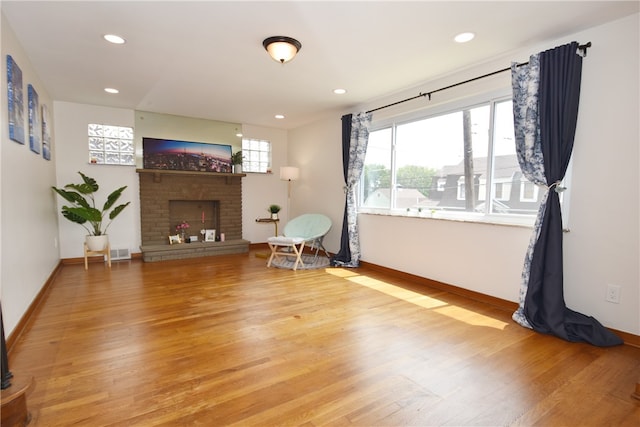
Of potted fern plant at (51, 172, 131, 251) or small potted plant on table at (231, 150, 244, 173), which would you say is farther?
small potted plant on table at (231, 150, 244, 173)

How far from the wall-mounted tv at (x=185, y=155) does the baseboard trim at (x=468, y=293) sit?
3.60 meters

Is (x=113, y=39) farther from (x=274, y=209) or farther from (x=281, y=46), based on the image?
(x=274, y=209)

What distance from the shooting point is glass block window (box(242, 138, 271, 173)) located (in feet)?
21.7

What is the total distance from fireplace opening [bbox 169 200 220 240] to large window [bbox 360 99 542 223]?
122 inches

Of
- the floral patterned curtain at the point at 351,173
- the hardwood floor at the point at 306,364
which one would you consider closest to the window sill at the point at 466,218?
the floral patterned curtain at the point at 351,173

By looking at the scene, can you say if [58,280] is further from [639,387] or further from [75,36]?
[639,387]

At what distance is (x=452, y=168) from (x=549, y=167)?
1.17m

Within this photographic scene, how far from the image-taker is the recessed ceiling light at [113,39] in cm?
280

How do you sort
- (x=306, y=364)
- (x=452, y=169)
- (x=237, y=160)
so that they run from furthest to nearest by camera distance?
(x=237, y=160) < (x=452, y=169) < (x=306, y=364)

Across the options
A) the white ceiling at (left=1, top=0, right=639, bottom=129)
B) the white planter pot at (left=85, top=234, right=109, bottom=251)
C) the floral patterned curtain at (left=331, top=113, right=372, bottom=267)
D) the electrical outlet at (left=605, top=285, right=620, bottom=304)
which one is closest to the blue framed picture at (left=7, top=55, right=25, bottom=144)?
the white ceiling at (left=1, top=0, right=639, bottom=129)

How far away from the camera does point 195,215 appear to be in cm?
632

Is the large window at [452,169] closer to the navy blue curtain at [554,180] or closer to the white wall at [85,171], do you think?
the navy blue curtain at [554,180]

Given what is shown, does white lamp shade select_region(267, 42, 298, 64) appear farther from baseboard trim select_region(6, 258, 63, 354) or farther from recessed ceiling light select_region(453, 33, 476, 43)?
baseboard trim select_region(6, 258, 63, 354)

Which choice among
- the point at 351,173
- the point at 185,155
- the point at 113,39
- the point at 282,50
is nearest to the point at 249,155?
the point at 185,155
